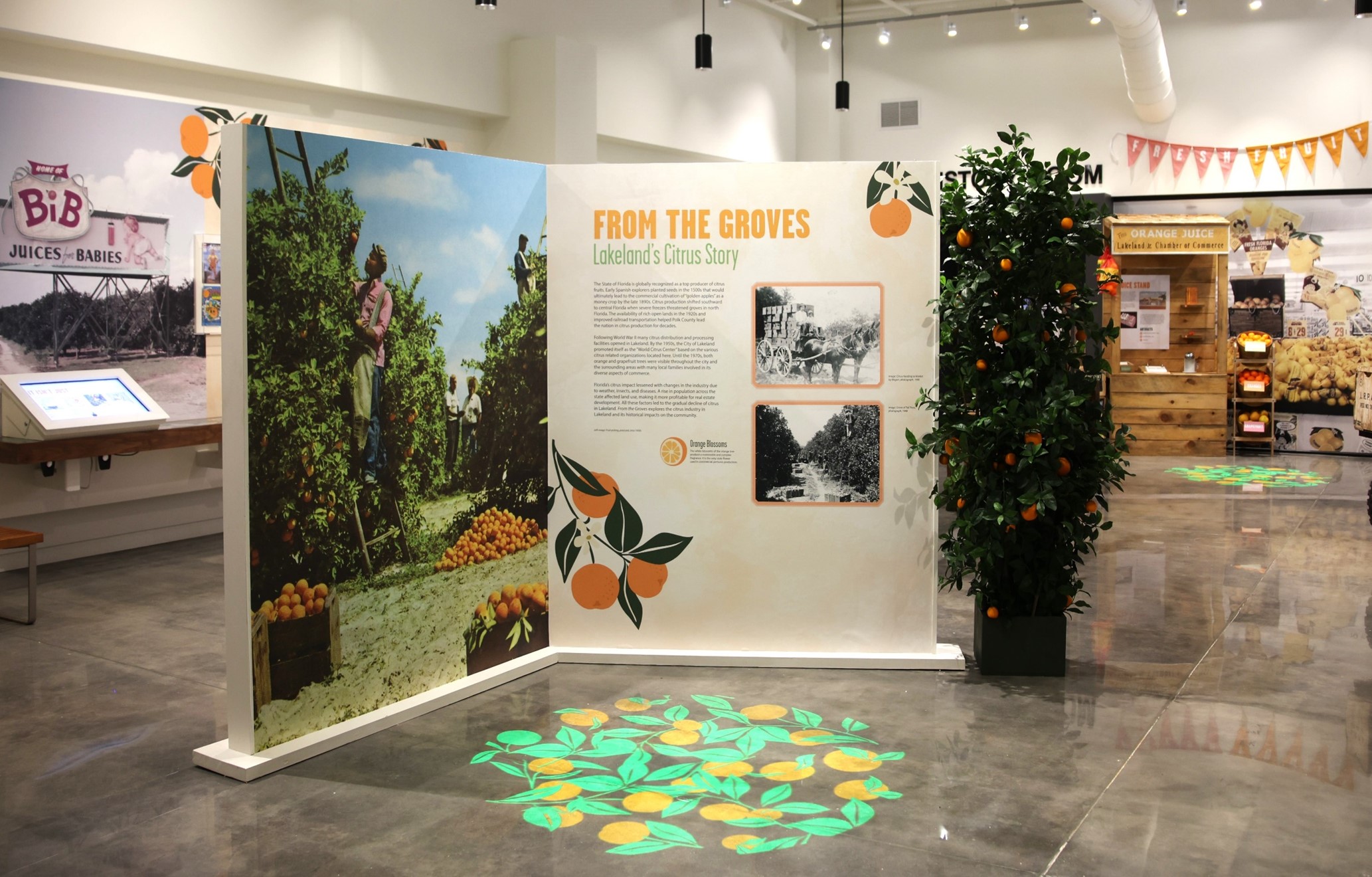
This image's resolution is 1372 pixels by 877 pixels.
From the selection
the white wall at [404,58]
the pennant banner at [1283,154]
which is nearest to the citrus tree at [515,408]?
the white wall at [404,58]

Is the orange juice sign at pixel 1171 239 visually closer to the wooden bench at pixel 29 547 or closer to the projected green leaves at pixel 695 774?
the projected green leaves at pixel 695 774

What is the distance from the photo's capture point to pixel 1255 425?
1248 centimetres

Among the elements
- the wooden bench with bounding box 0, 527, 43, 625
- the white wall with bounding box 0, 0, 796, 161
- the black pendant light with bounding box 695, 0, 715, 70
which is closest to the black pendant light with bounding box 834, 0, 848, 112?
the white wall with bounding box 0, 0, 796, 161

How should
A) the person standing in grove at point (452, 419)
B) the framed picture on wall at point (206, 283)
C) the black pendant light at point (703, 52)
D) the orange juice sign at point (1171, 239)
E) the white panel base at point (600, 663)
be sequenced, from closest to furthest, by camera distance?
the white panel base at point (600, 663) < the person standing in grove at point (452, 419) < the framed picture on wall at point (206, 283) < the black pendant light at point (703, 52) < the orange juice sign at point (1171, 239)

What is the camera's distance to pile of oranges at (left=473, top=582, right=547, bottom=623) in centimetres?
455

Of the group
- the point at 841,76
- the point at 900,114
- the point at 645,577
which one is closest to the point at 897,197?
the point at 645,577

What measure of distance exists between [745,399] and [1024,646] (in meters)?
1.53

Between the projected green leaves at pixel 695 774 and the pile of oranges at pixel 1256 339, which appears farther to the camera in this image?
the pile of oranges at pixel 1256 339

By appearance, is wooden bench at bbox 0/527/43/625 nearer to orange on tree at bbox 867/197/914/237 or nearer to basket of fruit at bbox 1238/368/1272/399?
orange on tree at bbox 867/197/914/237

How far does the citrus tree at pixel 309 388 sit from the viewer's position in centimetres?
364

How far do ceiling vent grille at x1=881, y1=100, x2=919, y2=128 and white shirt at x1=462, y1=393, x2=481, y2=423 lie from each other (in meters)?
11.1

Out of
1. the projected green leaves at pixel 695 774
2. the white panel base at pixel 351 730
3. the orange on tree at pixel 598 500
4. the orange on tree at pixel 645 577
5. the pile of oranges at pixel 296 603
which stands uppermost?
the orange on tree at pixel 598 500

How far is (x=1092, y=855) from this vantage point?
3055mm

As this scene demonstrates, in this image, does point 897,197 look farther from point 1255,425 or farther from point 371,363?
point 1255,425
